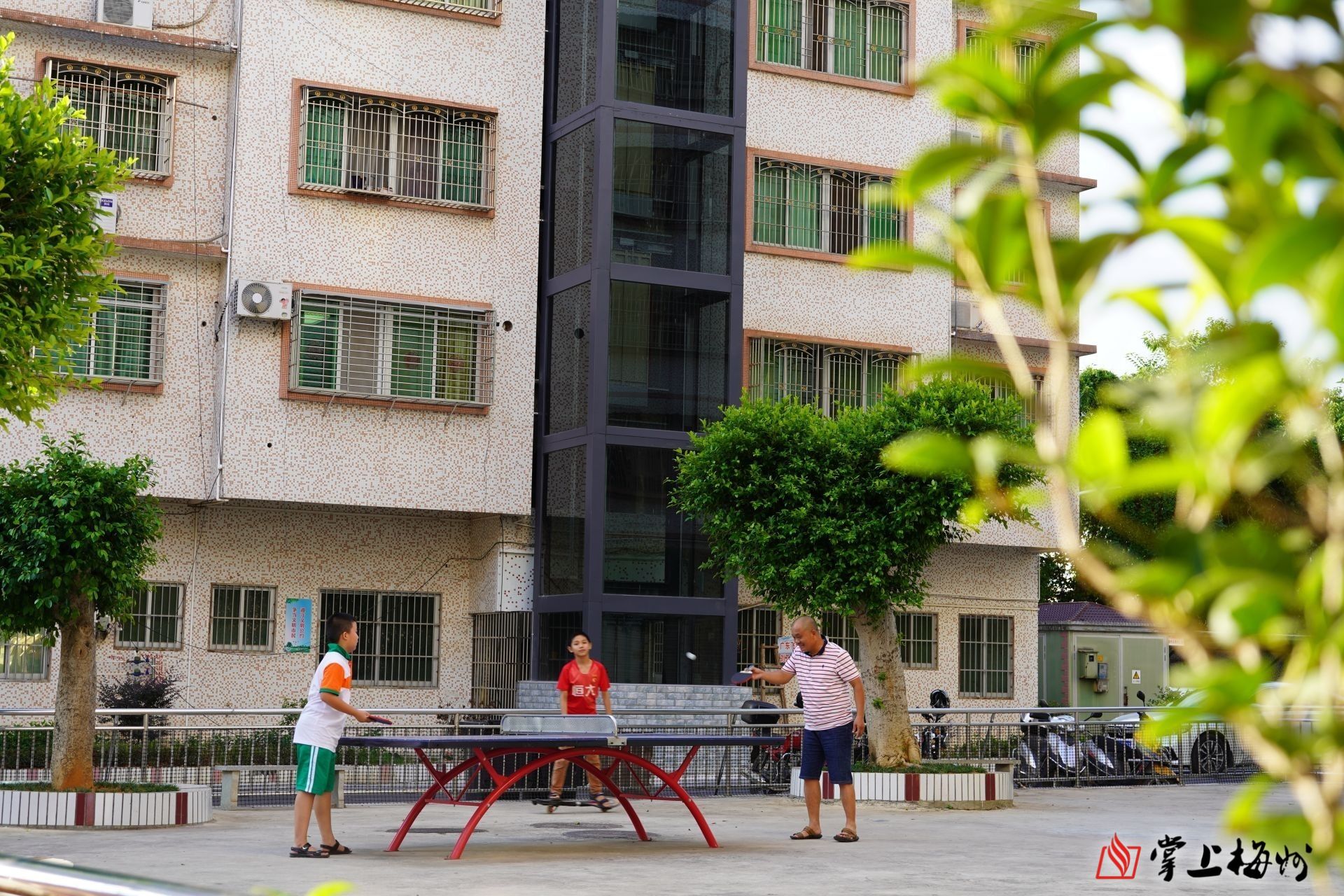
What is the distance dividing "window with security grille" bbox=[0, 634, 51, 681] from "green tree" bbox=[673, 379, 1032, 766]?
8.88 m

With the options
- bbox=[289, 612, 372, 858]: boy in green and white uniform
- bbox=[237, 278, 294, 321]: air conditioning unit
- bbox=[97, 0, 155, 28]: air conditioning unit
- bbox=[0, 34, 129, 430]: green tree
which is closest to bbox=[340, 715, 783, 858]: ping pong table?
bbox=[289, 612, 372, 858]: boy in green and white uniform

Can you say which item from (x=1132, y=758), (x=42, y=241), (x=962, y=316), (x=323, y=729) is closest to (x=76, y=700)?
(x=323, y=729)

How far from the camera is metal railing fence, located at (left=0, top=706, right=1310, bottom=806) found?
1711 cm

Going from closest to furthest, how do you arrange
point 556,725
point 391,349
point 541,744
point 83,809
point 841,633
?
point 541,744, point 556,725, point 83,809, point 391,349, point 841,633

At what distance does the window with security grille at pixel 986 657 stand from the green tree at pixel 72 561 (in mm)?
15966

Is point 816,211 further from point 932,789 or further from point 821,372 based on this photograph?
point 932,789

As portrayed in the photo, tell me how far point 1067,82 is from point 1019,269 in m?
0.23

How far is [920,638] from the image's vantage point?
27172 millimetres

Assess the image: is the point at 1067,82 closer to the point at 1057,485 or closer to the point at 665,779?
the point at 1057,485

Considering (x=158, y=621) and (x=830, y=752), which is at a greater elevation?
(x=158, y=621)

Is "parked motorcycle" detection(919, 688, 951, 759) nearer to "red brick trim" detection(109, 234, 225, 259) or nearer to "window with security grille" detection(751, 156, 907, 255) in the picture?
"window with security grille" detection(751, 156, 907, 255)

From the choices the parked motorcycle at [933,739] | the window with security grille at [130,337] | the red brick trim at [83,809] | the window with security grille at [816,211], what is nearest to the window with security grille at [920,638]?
the parked motorcycle at [933,739]

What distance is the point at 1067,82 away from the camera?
49.8 inches

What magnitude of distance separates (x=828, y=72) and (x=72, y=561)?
15.7 m
